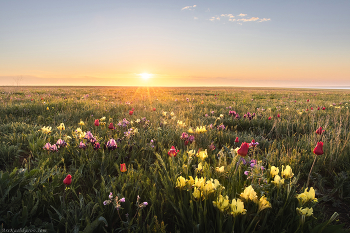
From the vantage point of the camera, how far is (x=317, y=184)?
7.22ft

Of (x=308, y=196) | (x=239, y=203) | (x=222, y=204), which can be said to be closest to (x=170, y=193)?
(x=222, y=204)

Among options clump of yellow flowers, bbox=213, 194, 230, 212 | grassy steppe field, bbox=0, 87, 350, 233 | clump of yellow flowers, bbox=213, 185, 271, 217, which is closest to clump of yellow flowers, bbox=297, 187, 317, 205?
grassy steppe field, bbox=0, 87, 350, 233

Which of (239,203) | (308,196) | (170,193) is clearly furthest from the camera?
(170,193)

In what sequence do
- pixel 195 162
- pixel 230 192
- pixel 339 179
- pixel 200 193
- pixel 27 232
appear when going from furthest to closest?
pixel 195 162 < pixel 339 179 < pixel 230 192 < pixel 200 193 < pixel 27 232

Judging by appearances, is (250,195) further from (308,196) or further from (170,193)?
(170,193)

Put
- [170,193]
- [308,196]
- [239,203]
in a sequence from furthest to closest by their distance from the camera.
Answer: [170,193], [308,196], [239,203]

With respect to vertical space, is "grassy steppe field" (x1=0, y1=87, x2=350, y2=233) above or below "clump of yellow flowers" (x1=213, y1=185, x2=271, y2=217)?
below

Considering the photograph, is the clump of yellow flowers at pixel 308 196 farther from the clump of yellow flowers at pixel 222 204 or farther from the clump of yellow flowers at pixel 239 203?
the clump of yellow flowers at pixel 222 204

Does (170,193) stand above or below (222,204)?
below

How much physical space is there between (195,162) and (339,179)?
66.4 inches

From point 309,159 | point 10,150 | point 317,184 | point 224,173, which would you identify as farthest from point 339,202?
point 10,150

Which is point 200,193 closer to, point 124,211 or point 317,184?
point 124,211

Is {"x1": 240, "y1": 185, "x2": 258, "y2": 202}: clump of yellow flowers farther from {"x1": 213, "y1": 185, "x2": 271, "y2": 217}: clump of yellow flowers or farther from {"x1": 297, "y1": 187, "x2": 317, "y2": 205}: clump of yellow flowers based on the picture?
{"x1": 297, "y1": 187, "x2": 317, "y2": 205}: clump of yellow flowers

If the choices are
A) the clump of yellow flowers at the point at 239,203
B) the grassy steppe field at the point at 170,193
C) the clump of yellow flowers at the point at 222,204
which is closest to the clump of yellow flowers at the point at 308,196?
the grassy steppe field at the point at 170,193
